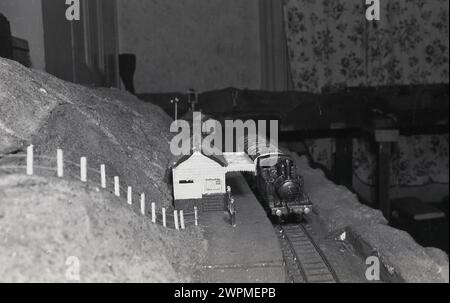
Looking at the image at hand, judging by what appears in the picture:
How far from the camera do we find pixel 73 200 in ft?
9.79

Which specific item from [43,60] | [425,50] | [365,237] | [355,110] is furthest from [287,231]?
[425,50]

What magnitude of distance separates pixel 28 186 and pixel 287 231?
8.88 feet

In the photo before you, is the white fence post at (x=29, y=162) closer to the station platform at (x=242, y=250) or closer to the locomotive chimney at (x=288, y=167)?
the station platform at (x=242, y=250)

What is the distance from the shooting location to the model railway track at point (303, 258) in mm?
3844

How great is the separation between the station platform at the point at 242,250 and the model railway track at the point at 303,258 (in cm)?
33

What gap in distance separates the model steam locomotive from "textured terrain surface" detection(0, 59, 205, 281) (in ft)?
3.29

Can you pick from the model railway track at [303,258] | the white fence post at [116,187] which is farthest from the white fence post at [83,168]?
the model railway track at [303,258]

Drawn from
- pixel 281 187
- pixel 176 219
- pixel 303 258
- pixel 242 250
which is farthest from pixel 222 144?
pixel 242 250

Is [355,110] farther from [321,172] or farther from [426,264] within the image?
[426,264]

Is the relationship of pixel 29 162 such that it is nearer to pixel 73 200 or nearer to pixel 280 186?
pixel 73 200

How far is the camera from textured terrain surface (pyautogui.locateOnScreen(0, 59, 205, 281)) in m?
2.71

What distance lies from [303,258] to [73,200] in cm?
203

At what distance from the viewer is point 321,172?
7.18 meters

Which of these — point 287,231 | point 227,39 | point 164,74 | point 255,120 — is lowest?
point 287,231
